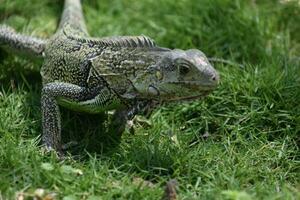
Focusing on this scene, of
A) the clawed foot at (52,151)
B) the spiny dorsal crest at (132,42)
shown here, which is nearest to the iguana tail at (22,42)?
the spiny dorsal crest at (132,42)

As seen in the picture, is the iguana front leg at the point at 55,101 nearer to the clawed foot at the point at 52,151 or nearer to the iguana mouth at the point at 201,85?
the clawed foot at the point at 52,151

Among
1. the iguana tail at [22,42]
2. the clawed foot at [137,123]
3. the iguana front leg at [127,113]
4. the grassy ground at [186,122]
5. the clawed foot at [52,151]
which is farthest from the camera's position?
the iguana tail at [22,42]

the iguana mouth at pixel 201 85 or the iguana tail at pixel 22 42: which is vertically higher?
the iguana mouth at pixel 201 85

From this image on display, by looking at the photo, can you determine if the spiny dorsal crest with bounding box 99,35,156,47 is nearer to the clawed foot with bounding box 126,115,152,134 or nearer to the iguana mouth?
the iguana mouth

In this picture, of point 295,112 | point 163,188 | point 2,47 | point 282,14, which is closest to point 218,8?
point 282,14

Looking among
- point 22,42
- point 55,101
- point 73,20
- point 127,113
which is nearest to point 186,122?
point 127,113

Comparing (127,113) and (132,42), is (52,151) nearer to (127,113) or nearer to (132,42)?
(127,113)
